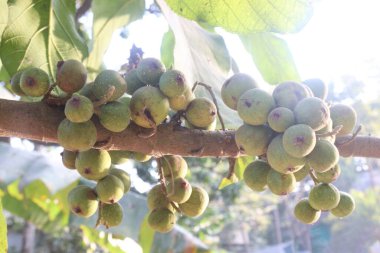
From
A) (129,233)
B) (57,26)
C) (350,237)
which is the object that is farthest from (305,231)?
(57,26)

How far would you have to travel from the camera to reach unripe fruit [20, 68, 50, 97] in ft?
2.50

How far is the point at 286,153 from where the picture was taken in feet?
2.42

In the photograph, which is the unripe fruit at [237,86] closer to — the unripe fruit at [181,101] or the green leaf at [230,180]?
the unripe fruit at [181,101]

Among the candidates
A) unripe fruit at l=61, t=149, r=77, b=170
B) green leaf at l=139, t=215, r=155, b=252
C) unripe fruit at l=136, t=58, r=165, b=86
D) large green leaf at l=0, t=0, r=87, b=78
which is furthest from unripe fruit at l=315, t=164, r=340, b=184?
green leaf at l=139, t=215, r=155, b=252

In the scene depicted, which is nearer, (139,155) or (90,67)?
(139,155)

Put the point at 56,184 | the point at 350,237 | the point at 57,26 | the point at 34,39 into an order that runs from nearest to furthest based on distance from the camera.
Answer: the point at 34,39 → the point at 57,26 → the point at 56,184 → the point at 350,237

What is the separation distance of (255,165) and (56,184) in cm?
146

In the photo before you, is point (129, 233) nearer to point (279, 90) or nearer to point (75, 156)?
point (75, 156)

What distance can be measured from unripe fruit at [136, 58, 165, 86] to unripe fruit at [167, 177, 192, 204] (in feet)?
0.64

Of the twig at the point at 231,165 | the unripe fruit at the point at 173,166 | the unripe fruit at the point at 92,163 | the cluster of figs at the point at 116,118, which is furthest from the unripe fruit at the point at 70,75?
the twig at the point at 231,165

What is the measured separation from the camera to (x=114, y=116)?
73cm

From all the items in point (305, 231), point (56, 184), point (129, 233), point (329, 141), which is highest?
point (329, 141)

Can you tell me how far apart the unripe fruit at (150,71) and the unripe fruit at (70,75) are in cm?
11

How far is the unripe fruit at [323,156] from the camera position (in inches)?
29.4
